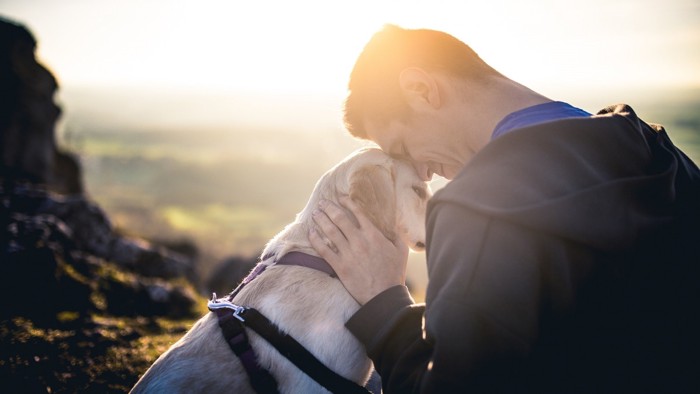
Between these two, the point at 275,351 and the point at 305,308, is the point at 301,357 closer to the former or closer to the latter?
the point at 275,351

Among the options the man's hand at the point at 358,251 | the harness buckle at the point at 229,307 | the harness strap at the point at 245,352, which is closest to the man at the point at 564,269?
the man's hand at the point at 358,251

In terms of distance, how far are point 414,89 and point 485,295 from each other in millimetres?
→ 1490

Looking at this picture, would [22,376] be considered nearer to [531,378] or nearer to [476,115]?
[531,378]

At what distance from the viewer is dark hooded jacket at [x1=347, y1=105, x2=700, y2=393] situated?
4.44 feet

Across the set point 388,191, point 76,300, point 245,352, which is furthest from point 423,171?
point 76,300

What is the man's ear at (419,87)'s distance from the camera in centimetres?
245

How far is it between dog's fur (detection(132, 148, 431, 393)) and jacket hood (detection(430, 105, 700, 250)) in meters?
1.13

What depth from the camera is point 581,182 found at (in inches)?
57.3

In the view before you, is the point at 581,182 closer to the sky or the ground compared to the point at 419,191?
closer to the sky

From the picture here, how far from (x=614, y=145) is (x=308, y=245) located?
5.90ft

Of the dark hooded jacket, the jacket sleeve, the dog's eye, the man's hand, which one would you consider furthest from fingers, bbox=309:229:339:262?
the jacket sleeve

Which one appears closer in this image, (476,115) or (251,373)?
(251,373)

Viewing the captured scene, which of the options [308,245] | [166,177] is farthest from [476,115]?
[166,177]

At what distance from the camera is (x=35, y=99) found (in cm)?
948
